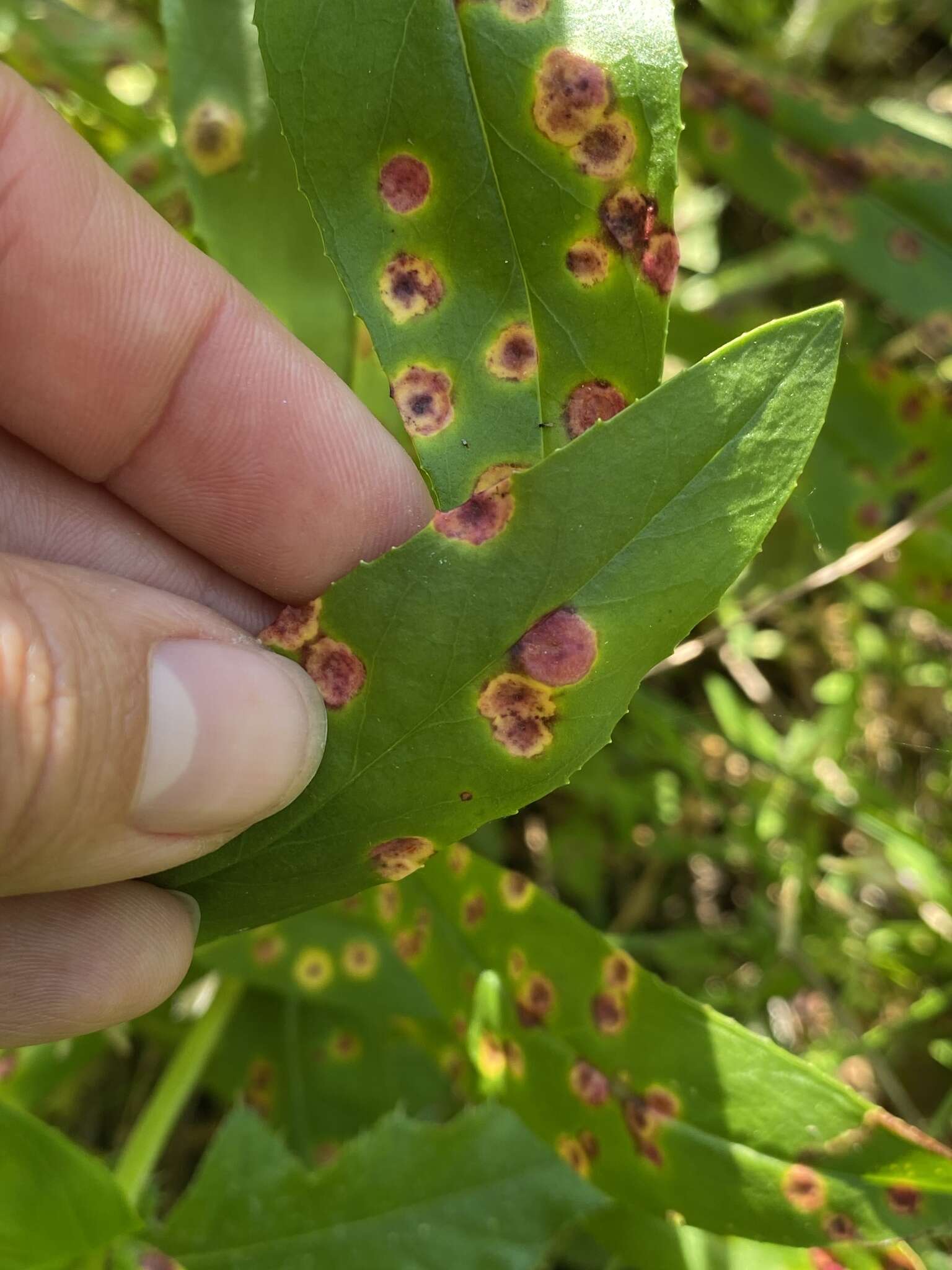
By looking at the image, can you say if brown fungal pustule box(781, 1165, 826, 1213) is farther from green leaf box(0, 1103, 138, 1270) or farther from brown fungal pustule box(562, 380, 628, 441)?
brown fungal pustule box(562, 380, 628, 441)

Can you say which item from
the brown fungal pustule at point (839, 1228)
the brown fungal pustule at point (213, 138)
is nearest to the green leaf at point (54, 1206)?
the brown fungal pustule at point (839, 1228)

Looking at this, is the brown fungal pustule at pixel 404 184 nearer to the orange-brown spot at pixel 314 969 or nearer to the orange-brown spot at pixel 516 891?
the orange-brown spot at pixel 516 891

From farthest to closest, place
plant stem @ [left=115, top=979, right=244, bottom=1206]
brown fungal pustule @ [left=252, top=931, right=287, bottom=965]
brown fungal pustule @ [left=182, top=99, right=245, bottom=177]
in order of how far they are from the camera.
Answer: brown fungal pustule @ [left=252, top=931, right=287, bottom=965] → plant stem @ [left=115, top=979, right=244, bottom=1206] → brown fungal pustule @ [left=182, top=99, right=245, bottom=177]

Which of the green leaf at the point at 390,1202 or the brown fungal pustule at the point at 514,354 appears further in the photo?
the green leaf at the point at 390,1202

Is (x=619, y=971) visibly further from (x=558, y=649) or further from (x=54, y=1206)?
(x=54, y=1206)

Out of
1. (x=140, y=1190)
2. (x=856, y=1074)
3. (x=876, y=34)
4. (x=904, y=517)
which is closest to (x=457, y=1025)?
(x=140, y=1190)

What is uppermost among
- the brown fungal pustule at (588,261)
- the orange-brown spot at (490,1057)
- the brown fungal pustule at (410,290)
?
the brown fungal pustule at (588,261)

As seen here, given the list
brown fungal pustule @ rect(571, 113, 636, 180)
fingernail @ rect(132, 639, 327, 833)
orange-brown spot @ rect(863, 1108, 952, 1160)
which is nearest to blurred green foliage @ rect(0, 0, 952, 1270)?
orange-brown spot @ rect(863, 1108, 952, 1160)

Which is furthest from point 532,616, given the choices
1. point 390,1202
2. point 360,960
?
point 360,960
